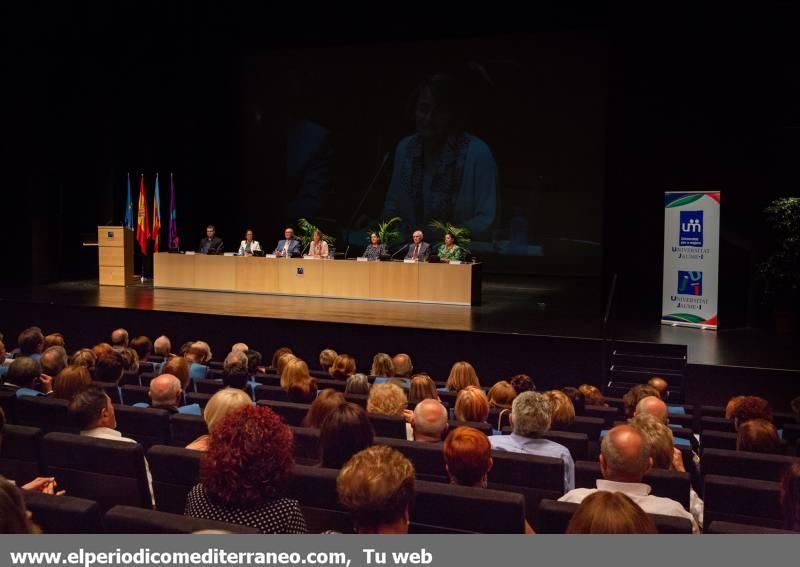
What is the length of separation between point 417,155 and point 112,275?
6.25 m

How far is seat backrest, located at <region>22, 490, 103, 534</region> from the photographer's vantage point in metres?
2.15

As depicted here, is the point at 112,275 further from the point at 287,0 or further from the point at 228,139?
the point at 287,0

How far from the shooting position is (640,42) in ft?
35.6

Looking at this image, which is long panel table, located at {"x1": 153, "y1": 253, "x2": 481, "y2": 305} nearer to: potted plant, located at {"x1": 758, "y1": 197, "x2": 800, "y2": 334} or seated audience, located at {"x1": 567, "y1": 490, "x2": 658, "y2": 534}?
potted plant, located at {"x1": 758, "y1": 197, "x2": 800, "y2": 334}

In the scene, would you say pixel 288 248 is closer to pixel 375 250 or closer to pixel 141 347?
pixel 375 250

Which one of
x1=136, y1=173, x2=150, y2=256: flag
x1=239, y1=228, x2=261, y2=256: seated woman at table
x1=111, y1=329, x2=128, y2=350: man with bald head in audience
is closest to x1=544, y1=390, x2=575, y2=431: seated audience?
x1=111, y1=329, x2=128, y2=350: man with bald head in audience

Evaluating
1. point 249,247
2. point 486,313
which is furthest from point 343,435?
point 249,247

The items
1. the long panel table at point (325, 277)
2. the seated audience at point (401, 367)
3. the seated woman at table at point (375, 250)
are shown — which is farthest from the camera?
the seated woman at table at point (375, 250)

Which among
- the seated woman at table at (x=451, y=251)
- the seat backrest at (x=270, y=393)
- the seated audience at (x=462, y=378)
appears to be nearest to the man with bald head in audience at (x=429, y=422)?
the seat backrest at (x=270, y=393)

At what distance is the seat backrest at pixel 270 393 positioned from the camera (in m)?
5.52

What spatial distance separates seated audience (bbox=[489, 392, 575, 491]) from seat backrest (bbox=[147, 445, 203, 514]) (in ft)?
4.78

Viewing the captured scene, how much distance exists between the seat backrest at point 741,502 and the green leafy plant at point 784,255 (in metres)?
7.79

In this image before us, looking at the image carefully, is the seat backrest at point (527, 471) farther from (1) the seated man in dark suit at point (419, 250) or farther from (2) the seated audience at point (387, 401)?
(1) the seated man in dark suit at point (419, 250)

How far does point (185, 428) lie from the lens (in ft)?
13.2
